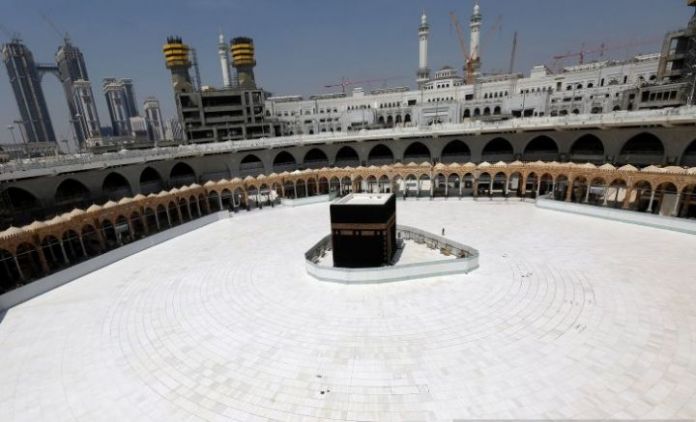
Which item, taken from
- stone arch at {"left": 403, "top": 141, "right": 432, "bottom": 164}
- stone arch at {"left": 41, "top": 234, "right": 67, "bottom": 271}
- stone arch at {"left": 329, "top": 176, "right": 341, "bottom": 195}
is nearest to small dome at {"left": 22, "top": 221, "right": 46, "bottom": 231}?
stone arch at {"left": 41, "top": 234, "right": 67, "bottom": 271}

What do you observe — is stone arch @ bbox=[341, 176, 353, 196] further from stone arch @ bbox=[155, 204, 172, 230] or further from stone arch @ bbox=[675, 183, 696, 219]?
stone arch @ bbox=[675, 183, 696, 219]

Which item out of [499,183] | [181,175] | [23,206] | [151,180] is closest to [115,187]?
[151,180]

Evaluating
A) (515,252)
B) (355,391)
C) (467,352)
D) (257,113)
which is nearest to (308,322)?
(355,391)

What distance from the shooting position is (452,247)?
1869 centimetres

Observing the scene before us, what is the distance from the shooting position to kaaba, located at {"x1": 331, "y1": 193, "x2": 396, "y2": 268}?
16969 mm

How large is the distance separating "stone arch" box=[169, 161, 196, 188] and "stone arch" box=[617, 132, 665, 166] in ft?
154

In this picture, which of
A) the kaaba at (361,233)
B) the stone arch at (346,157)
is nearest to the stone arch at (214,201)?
the stone arch at (346,157)

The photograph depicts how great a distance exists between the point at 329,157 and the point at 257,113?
3538 centimetres

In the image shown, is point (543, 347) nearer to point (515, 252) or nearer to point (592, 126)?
point (515, 252)

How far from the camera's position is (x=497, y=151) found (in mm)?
40219

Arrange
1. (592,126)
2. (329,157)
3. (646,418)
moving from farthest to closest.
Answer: (329,157) → (592,126) → (646,418)

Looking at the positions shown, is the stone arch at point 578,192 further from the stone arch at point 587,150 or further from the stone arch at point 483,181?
the stone arch at point 483,181

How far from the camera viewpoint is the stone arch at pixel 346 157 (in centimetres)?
4562

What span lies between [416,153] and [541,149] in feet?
49.4
